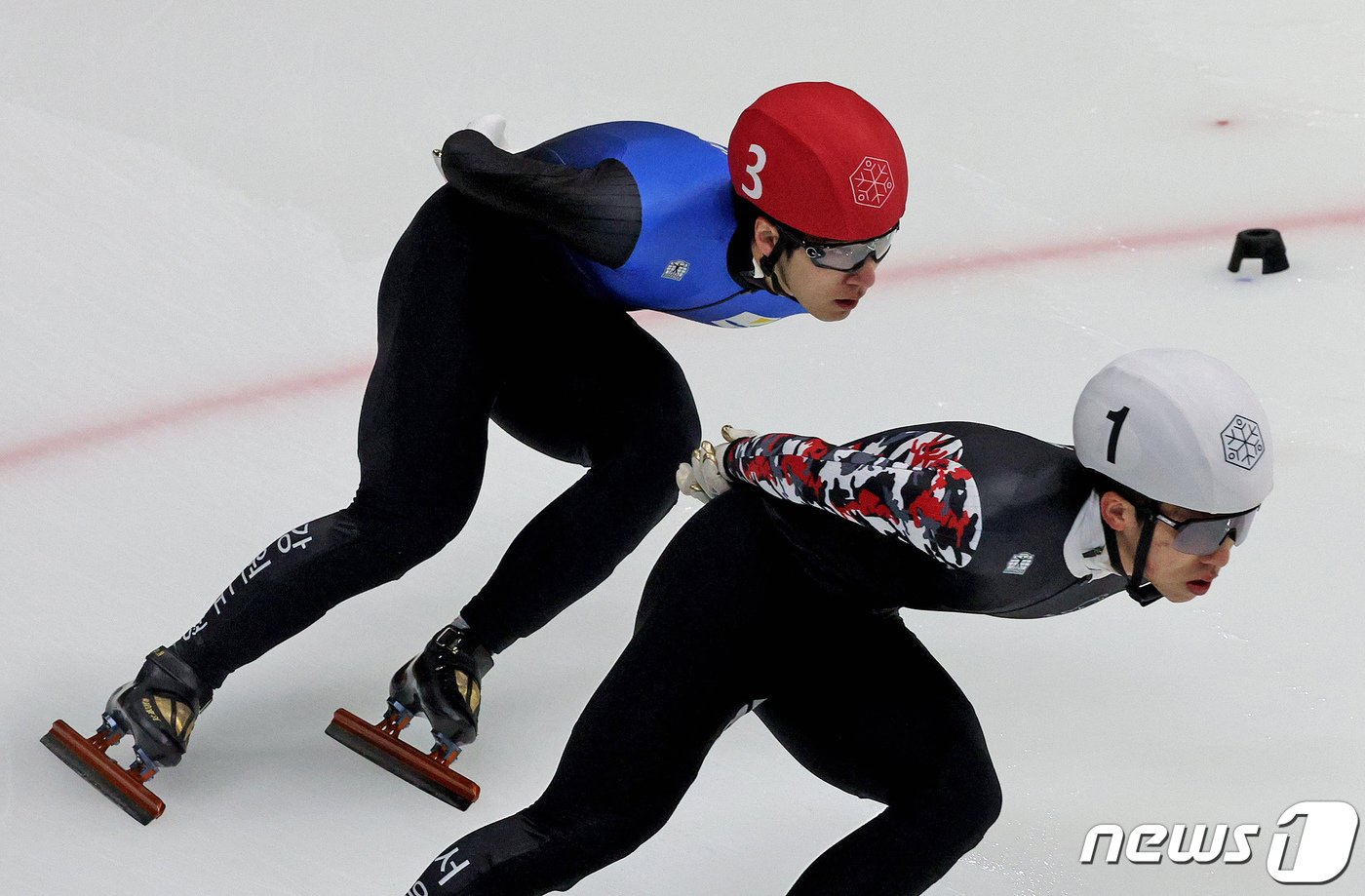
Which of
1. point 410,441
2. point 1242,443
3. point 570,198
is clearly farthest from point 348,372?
point 1242,443

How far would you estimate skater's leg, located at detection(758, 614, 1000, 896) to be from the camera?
190 centimetres

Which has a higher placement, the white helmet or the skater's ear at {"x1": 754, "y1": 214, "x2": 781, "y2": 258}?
the skater's ear at {"x1": 754, "y1": 214, "x2": 781, "y2": 258}

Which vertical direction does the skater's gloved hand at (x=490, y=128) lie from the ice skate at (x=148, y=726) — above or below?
above

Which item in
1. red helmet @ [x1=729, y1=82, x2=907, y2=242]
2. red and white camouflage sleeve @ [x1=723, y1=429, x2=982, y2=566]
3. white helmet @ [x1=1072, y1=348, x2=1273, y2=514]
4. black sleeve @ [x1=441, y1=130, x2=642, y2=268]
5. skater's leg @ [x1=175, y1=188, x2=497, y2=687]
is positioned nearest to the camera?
white helmet @ [x1=1072, y1=348, x2=1273, y2=514]

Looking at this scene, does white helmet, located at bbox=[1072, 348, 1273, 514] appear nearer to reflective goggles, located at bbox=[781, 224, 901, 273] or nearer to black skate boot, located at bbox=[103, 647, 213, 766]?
reflective goggles, located at bbox=[781, 224, 901, 273]

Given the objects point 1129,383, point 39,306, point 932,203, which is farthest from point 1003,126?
point 1129,383

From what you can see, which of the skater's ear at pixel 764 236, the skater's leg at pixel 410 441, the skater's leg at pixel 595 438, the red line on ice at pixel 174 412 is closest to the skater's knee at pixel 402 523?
the skater's leg at pixel 410 441

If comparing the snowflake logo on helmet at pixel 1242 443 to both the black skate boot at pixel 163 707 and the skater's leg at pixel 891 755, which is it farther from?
the black skate boot at pixel 163 707

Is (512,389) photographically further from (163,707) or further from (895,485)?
(895,485)

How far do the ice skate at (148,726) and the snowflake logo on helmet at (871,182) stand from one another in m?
1.26

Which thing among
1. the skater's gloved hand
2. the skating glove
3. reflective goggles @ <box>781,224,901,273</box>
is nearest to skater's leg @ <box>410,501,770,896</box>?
the skating glove

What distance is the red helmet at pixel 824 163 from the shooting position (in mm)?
2092

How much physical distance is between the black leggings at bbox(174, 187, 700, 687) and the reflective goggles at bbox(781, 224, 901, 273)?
39cm

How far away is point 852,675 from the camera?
2.01 meters
